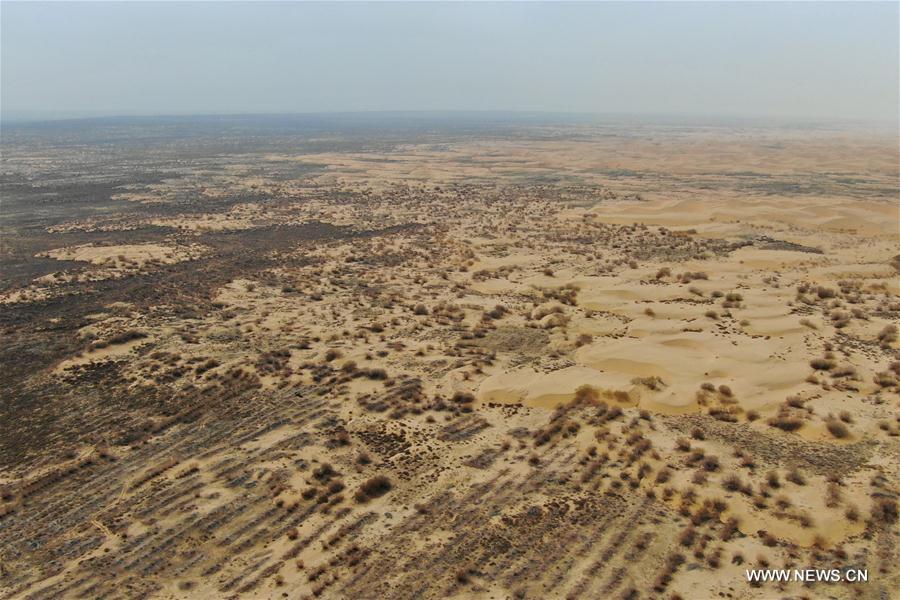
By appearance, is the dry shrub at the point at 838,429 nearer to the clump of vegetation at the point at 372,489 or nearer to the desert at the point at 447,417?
the desert at the point at 447,417

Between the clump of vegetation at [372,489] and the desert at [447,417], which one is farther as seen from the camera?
the clump of vegetation at [372,489]

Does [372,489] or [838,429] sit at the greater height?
[838,429]

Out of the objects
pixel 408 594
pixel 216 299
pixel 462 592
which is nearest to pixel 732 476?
pixel 462 592

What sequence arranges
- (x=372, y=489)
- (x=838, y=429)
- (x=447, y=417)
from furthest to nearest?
(x=447, y=417) < (x=838, y=429) < (x=372, y=489)

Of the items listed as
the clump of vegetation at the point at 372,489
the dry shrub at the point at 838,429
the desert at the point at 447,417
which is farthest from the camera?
the dry shrub at the point at 838,429

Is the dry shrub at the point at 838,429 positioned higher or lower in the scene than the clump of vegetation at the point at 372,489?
higher

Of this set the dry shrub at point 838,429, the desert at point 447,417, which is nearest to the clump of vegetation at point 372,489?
the desert at point 447,417

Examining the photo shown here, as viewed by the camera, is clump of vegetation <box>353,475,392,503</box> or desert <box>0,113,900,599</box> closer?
→ desert <box>0,113,900,599</box>

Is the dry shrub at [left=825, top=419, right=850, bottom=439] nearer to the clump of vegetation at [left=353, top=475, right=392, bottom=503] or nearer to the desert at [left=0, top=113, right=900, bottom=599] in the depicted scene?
the desert at [left=0, top=113, right=900, bottom=599]

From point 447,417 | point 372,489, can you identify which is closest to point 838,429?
point 447,417

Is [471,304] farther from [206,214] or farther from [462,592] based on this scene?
[206,214]

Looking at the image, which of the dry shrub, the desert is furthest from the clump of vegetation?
the dry shrub

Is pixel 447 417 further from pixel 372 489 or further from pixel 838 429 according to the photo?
pixel 838 429

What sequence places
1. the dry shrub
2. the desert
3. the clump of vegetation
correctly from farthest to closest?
1. the dry shrub
2. the clump of vegetation
3. the desert
